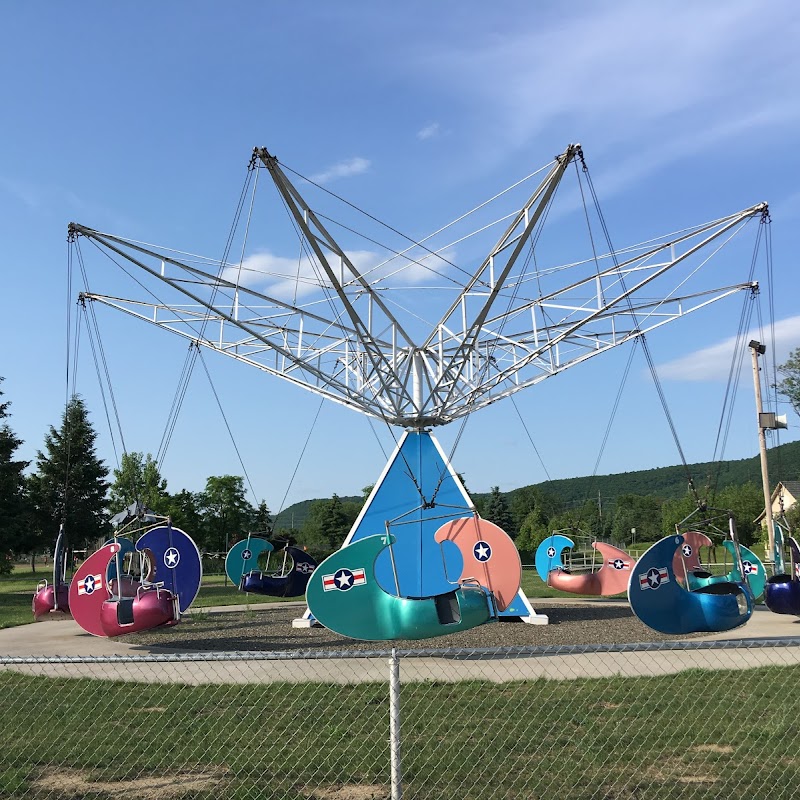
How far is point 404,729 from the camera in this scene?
274 inches

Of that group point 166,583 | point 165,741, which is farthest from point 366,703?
point 166,583

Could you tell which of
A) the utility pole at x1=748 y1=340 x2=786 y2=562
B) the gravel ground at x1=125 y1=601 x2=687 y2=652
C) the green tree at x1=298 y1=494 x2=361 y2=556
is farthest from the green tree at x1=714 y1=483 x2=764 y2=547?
the gravel ground at x1=125 y1=601 x2=687 y2=652

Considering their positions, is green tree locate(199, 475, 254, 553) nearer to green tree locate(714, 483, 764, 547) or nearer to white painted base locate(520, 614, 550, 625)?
green tree locate(714, 483, 764, 547)

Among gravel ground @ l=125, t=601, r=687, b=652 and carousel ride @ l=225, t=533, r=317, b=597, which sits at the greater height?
carousel ride @ l=225, t=533, r=317, b=597

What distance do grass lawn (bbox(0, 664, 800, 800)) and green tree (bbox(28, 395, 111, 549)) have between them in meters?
31.0

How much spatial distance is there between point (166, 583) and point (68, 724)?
8.14 meters

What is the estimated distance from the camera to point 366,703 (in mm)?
8102

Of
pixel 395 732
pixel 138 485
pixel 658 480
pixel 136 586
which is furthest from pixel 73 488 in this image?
pixel 658 480

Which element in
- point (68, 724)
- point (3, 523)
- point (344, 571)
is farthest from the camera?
point (3, 523)

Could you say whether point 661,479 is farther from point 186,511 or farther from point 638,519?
point 186,511

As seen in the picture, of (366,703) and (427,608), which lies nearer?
(366,703)

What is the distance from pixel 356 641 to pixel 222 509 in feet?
144

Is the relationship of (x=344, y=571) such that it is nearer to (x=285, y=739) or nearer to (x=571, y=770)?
(x=285, y=739)

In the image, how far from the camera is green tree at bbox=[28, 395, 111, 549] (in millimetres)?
38312
